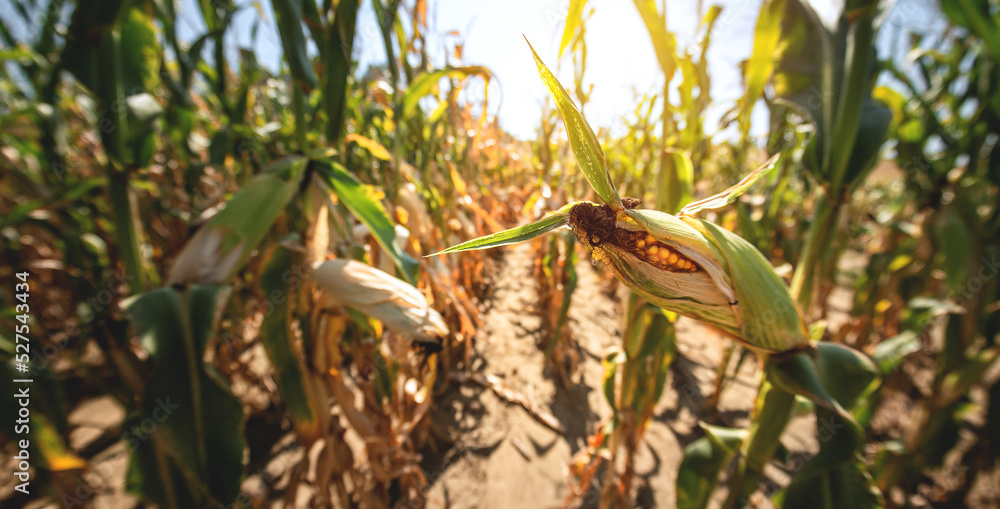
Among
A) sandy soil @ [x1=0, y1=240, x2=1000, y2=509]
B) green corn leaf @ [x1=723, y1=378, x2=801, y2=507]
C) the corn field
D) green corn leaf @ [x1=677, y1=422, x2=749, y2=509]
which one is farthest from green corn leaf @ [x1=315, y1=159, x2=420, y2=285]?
sandy soil @ [x1=0, y1=240, x2=1000, y2=509]

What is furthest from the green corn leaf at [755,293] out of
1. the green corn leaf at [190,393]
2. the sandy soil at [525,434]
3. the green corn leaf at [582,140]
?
the sandy soil at [525,434]

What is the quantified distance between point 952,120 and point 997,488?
68.7 inches

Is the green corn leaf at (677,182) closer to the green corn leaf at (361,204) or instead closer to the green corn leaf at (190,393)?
the green corn leaf at (361,204)

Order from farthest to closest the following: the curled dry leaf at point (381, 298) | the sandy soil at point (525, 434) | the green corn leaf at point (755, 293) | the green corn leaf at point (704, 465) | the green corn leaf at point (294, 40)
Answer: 1. the sandy soil at point (525, 434)
2. the green corn leaf at point (704, 465)
3. the green corn leaf at point (294, 40)
4. the curled dry leaf at point (381, 298)
5. the green corn leaf at point (755, 293)

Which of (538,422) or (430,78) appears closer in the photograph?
(430,78)

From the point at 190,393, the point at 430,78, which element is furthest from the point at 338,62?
the point at 190,393

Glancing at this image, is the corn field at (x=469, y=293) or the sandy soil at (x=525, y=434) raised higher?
the corn field at (x=469, y=293)

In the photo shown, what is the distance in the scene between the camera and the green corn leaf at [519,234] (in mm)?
255

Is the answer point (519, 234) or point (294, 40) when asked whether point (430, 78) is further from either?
point (519, 234)

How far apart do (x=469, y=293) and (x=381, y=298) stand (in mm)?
1451

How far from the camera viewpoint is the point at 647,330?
2.95 feet

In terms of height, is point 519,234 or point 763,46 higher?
point 763,46

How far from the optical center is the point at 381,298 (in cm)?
58

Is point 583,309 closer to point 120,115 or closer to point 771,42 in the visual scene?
point 771,42
